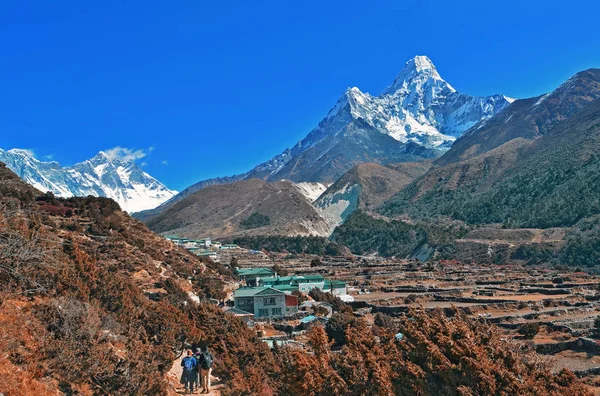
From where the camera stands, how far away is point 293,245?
124750 millimetres

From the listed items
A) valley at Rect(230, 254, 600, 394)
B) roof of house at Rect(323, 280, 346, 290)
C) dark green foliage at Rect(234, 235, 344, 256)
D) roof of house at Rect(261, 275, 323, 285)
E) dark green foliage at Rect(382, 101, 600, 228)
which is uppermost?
dark green foliage at Rect(382, 101, 600, 228)

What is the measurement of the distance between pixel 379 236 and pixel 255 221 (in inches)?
1960

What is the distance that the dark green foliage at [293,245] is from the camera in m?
121

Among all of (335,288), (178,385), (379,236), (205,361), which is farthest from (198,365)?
(379,236)

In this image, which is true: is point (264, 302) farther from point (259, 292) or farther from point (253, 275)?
point (253, 275)

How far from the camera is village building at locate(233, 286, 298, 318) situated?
40906mm

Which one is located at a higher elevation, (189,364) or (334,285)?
(334,285)

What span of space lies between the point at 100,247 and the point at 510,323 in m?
27.9

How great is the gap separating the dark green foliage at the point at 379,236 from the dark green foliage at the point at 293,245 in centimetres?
1297

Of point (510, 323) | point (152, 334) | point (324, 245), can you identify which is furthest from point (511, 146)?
point (152, 334)

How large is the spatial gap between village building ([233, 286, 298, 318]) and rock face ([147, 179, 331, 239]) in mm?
102454

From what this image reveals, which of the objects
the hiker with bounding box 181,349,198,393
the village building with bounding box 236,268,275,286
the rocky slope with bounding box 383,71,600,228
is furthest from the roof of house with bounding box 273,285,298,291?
the rocky slope with bounding box 383,71,600,228

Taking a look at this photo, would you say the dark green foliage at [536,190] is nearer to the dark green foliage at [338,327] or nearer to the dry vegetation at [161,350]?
the dark green foliage at [338,327]

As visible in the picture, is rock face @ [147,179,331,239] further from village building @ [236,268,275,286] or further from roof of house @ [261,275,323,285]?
roof of house @ [261,275,323,285]
